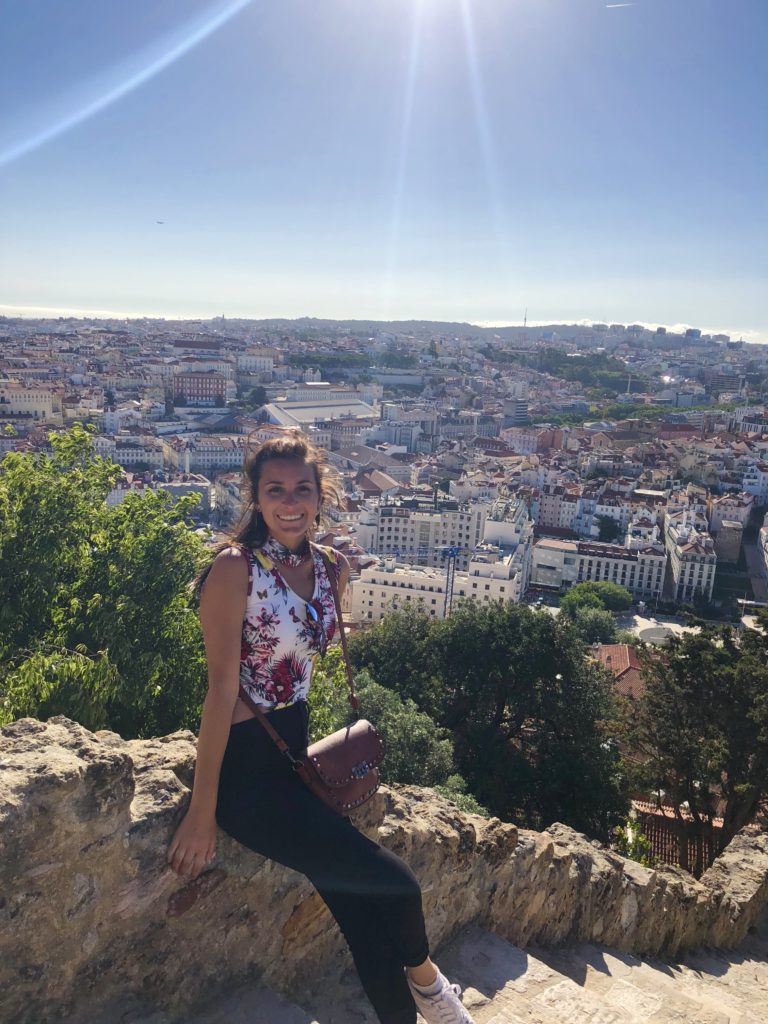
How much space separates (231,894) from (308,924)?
1.30ft

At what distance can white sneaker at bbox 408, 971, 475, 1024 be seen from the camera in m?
2.17

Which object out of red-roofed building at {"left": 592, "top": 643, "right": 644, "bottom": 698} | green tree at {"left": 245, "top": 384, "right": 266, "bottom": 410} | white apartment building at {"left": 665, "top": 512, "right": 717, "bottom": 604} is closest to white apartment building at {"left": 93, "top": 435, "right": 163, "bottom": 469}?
green tree at {"left": 245, "top": 384, "right": 266, "bottom": 410}

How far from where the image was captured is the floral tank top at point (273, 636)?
225cm

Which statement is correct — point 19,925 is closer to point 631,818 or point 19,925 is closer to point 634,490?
point 631,818

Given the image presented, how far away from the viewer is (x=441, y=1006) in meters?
2.17

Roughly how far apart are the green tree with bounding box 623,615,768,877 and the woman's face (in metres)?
7.61

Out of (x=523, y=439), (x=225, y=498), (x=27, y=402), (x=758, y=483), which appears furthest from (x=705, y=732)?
(x=27, y=402)

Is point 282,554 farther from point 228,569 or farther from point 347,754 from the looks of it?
point 347,754

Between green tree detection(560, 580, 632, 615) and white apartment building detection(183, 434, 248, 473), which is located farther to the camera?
white apartment building detection(183, 434, 248, 473)

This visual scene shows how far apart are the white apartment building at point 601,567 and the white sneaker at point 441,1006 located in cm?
3880

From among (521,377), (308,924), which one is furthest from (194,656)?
(521,377)

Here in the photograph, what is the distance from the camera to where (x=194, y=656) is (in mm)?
5777

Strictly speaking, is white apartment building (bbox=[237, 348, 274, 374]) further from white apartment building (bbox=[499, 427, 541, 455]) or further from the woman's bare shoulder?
the woman's bare shoulder

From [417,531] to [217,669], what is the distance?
4049 cm
